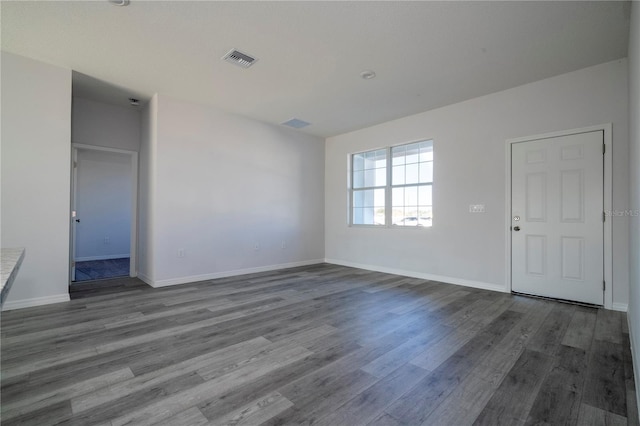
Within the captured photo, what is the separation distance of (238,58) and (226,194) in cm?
238

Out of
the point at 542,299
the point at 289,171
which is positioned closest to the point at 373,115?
the point at 289,171

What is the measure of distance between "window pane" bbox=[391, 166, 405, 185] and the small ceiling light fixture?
2132 millimetres

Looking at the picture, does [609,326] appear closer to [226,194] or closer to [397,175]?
[397,175]

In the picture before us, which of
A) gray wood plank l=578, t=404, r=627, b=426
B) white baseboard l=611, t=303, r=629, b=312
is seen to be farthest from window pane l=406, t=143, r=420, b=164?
gray wood plank l=578, t=404, r=627, b=426

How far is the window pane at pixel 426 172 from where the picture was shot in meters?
4.95

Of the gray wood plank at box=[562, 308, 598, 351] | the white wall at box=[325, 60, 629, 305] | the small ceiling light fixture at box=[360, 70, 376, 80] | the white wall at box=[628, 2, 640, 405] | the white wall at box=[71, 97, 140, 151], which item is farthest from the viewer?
the white wall at box=[71, 97, 140, 151]

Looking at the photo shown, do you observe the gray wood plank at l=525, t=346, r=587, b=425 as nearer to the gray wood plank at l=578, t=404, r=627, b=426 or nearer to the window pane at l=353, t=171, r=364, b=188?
the gray wood plank at l=578, t=404, r=627, b=426

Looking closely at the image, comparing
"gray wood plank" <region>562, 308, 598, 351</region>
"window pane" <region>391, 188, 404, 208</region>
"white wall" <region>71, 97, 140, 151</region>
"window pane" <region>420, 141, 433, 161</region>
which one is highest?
"white wall" <region>71, 97, 140, 151</region>

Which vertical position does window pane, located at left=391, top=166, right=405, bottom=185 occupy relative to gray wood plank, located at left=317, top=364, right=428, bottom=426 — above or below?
above

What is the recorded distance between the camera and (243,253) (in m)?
5.26

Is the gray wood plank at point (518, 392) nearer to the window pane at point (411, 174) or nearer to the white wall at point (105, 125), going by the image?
the window pane at point (411, 174)

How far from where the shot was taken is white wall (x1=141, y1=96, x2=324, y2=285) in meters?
4.42

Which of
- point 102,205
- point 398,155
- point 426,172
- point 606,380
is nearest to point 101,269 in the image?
point 102,205

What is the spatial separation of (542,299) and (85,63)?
6.26m
